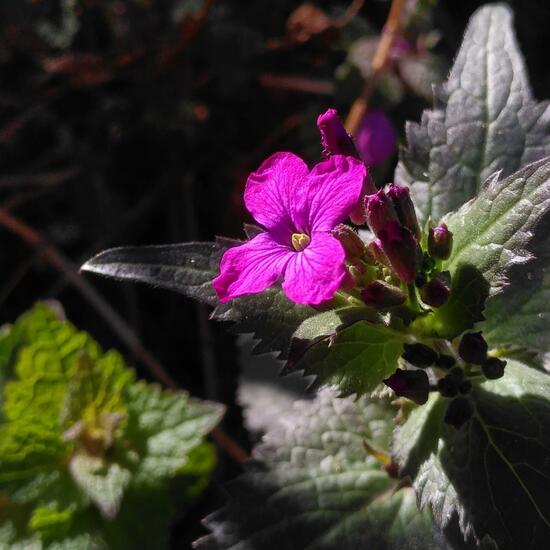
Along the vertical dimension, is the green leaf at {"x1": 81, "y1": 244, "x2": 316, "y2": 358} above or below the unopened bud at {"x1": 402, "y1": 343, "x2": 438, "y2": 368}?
above

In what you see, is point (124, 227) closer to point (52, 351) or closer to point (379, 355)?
point (52, 351)

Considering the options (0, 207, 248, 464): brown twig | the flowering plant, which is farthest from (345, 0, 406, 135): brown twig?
(0, 207, 248, 464): brown twig

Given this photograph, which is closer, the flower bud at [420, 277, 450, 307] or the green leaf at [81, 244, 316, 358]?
the flower bud at [420, 277, 450, 307]

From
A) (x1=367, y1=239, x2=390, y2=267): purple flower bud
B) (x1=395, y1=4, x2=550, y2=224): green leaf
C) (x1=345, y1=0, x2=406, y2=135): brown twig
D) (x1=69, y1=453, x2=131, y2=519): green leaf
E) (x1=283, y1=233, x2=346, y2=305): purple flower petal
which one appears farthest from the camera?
(x1=345, y1=0, x2=406, y2=135): brown twig

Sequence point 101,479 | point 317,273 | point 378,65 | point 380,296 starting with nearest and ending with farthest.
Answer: point 317,273 → point 380,296 → point 101,479 → point 378,65

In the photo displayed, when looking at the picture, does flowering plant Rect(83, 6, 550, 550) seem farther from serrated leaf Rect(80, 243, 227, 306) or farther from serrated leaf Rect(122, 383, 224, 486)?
serrated leaf Rect(122, 383, 224, 486)

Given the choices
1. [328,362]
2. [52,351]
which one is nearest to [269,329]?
[328,362]

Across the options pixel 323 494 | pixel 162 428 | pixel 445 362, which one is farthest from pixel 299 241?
pixel 162 428

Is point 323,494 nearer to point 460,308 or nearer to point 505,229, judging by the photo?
point 460,308
